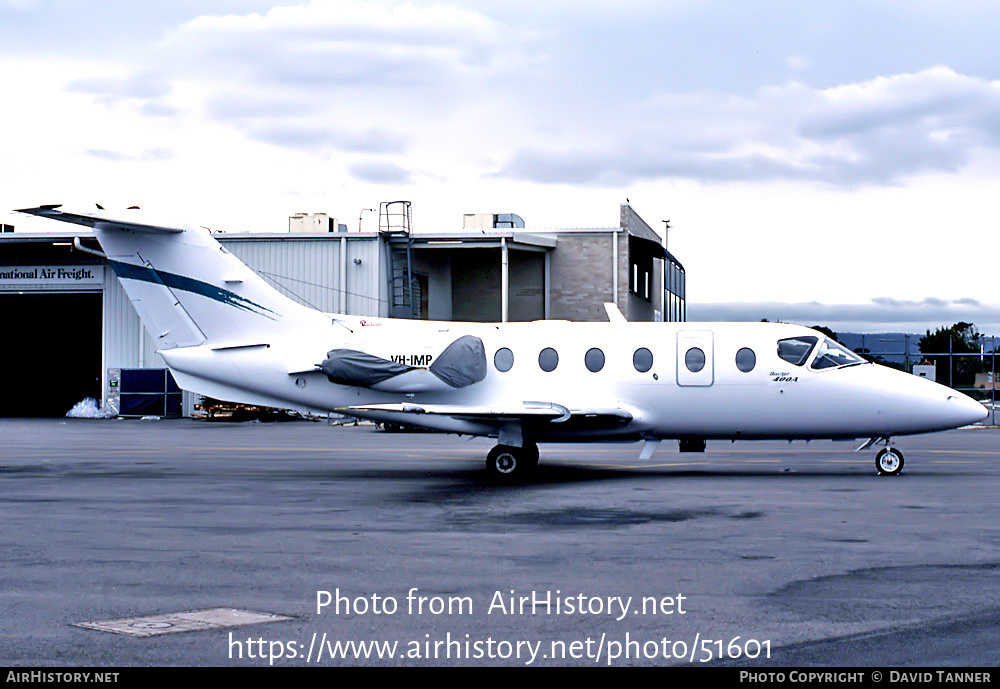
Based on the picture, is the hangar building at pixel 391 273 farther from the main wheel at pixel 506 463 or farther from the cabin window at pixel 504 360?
the main wheel at pixel 506 463

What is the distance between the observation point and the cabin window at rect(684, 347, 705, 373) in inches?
799

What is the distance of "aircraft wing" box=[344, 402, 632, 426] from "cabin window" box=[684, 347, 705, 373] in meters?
1.47

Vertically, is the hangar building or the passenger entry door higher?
the hangar building

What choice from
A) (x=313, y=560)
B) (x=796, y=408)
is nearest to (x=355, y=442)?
(x=796, y=408)

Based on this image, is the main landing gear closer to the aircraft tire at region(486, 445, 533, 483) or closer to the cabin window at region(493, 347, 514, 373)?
the aircraft tire at region(486, 445, 533, 483)

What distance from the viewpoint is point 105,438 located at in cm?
3500

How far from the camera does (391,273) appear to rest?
49344mm

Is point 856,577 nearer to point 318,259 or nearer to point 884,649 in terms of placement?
point 884,649

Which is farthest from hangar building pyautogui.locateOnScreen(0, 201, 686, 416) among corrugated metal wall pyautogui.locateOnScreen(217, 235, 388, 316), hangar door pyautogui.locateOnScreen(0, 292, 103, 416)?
hangar door pyautogui.locateOnScreen(0, 292, 103, 416)

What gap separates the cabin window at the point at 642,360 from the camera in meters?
20.4

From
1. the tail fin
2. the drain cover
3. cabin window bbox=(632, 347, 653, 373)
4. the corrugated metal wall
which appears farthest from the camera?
the corrugated metal wall

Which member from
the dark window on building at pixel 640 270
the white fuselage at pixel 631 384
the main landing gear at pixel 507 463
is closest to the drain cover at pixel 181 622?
the white fuselage at pixel 631 384

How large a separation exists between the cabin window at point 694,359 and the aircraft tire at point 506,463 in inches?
137

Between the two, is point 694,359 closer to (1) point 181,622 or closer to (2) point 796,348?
(2) point 796,348
